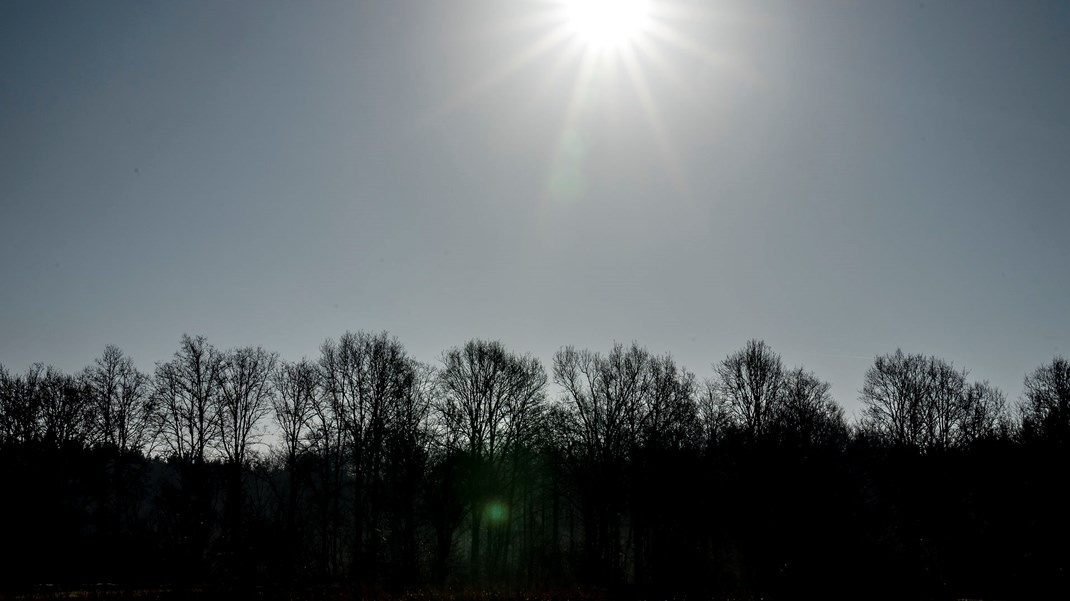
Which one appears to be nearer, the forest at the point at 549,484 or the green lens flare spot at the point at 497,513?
the forest at the point at 549,484

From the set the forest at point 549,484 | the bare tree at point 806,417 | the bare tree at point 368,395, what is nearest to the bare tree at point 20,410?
the forest at point 549,484

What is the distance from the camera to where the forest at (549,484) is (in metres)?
27.0

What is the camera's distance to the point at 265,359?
1702 inches

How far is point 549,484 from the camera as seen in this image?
5122 cm

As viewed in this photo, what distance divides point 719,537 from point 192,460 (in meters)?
35.7

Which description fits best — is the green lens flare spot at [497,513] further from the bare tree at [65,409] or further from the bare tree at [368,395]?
the bare tree at [65,409]

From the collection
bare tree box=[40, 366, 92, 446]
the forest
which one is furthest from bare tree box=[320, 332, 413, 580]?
bare tree box=[40, 366, 92, 446]

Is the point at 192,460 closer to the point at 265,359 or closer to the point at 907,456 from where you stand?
the point at 265,359

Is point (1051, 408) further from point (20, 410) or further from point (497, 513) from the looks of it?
point (20, 410)

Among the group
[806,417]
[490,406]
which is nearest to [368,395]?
[490,406]

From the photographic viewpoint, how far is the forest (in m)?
27.0

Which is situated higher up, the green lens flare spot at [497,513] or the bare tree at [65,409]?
the bare tree at [65,409]

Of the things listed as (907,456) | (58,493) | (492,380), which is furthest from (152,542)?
(907,456)

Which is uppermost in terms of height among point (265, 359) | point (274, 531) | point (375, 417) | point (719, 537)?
point (265, 359)
